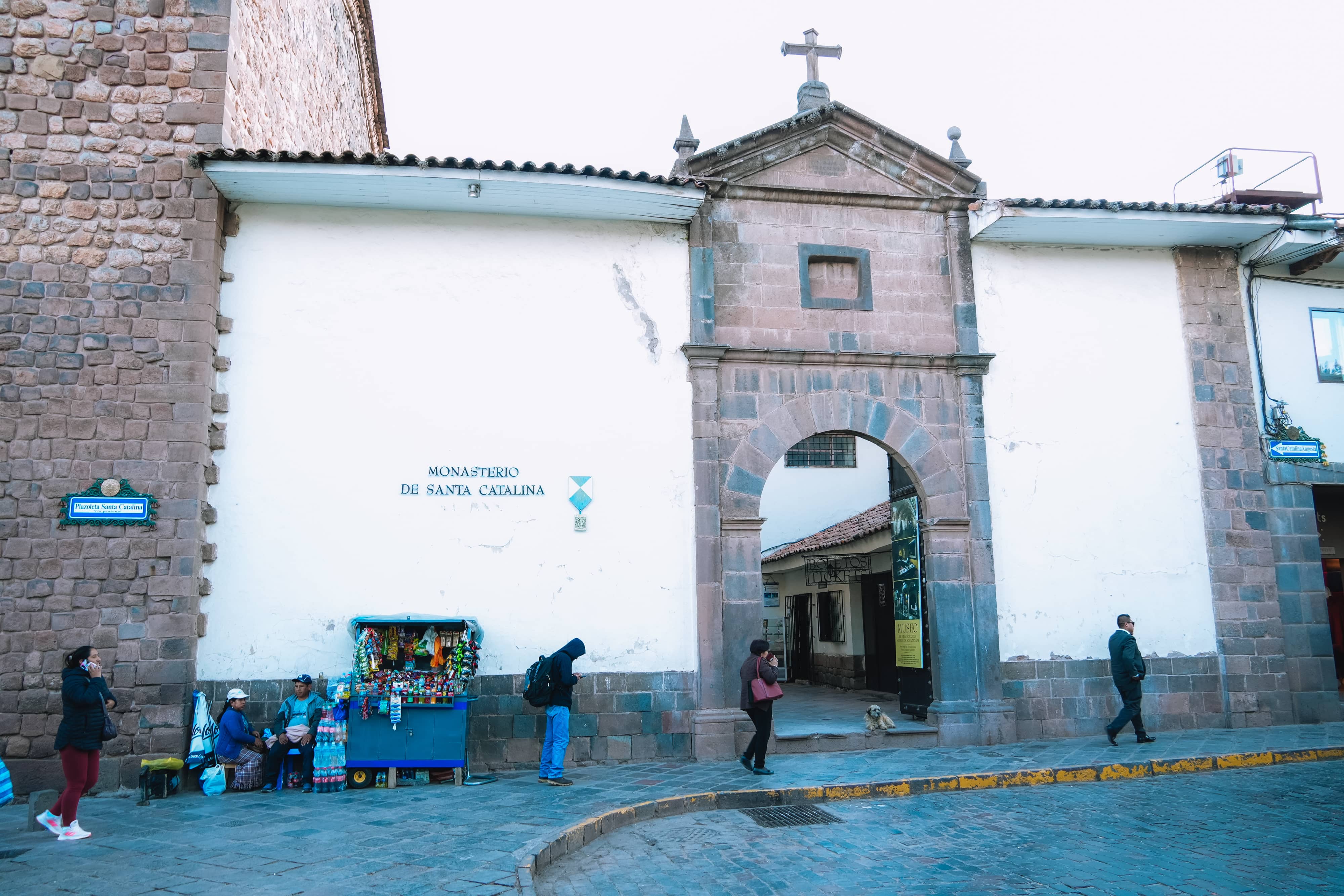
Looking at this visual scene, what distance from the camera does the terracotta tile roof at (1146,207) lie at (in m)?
11.5

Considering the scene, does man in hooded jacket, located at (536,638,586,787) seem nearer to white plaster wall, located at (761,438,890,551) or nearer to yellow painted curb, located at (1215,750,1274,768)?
yellow painted curb, located at (1215,750,1274,768)

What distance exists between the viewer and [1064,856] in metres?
6.57

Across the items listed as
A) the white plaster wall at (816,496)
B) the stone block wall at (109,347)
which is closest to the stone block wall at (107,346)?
the stone block wall at (109,347)

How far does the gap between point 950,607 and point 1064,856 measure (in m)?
4.91

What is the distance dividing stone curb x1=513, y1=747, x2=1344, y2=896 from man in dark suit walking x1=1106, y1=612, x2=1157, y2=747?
0.99 meters

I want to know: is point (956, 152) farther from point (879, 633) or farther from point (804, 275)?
point (879, 633)

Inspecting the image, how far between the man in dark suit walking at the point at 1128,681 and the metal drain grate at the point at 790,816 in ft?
14.4

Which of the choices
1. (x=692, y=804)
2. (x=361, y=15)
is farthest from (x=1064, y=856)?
(x=361, y=15)

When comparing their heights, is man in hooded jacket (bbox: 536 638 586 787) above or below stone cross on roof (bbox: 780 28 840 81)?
below

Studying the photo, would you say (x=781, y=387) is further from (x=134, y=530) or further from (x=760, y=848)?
(x=134, y=530)

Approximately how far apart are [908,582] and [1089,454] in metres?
2.76

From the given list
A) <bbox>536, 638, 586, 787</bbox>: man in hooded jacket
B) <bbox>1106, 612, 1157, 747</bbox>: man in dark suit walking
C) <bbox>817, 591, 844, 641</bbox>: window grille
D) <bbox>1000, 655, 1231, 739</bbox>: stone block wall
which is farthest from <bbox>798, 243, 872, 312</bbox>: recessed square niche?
<bbox>817, 591, 844, 641</bbox>: window grille

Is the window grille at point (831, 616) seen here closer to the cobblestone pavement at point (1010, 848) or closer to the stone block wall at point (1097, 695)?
the stone block wall at point (1097, 695)

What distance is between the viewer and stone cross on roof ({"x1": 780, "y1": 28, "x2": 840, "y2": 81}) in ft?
41.2
